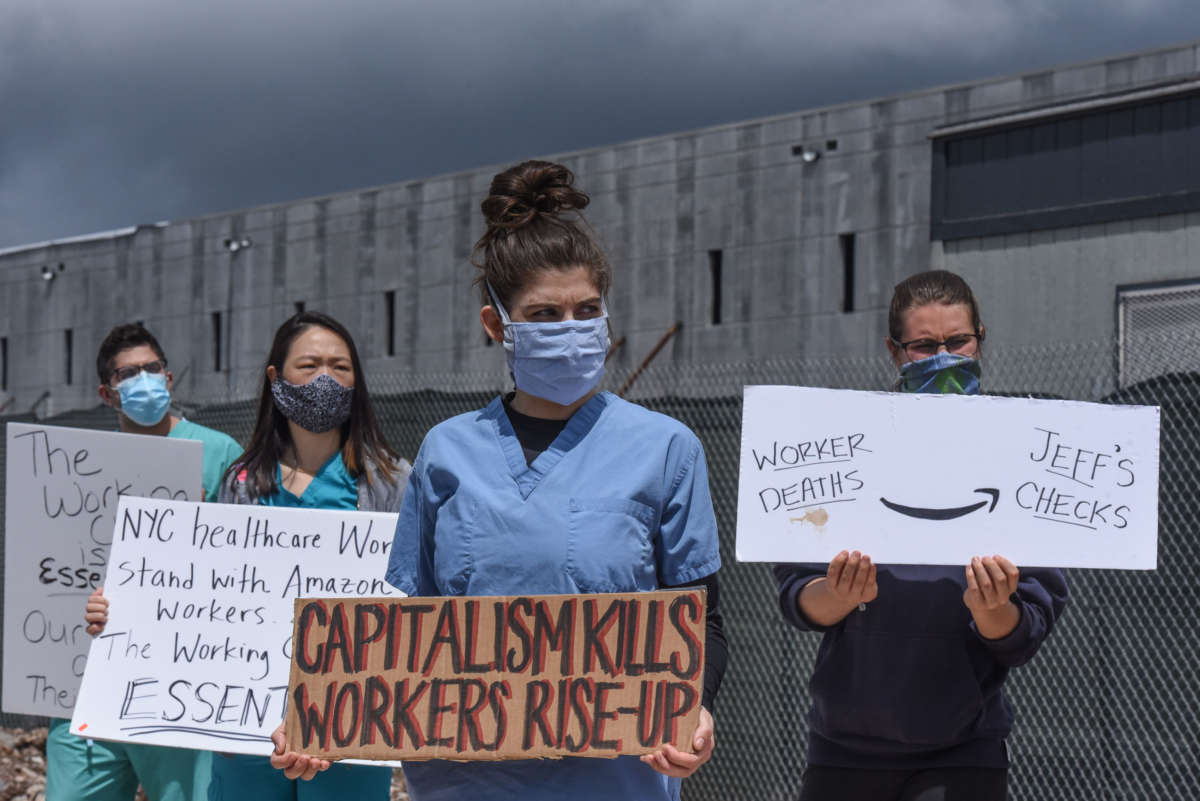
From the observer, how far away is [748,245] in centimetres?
2594

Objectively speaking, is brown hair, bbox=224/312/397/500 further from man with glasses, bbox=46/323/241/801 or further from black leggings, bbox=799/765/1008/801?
black leggings, bbox=799/765/1008/801

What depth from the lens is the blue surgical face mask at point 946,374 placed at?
11.8 feet

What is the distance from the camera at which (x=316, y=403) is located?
14.6 feet

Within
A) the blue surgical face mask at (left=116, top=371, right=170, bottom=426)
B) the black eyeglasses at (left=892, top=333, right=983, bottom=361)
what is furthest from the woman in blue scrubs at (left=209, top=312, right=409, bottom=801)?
the black eyeglasses at (left=892, top=333, right=983, bottom=361)

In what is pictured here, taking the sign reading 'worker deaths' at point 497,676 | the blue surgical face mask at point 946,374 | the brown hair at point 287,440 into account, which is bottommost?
the sign reading 'worker deaths' at point 497,676

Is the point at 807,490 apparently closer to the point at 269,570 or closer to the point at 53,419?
the point at 269,570

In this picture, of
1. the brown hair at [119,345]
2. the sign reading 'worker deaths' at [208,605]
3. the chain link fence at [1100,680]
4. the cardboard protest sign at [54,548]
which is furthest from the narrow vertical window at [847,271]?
the sign reading 'worker deaths' at [208,605]

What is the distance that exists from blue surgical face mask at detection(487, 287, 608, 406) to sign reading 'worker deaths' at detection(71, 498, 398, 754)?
4.94 ft

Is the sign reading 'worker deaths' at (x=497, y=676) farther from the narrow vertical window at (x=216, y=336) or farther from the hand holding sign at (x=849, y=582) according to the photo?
the narrow vertical window at (x=216, y=336)

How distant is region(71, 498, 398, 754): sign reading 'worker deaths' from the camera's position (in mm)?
4281

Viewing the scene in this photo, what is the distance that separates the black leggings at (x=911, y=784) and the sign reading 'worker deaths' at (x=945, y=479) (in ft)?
1.76

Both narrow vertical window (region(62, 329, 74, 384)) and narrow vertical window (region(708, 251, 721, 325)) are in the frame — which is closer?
narrow vertical window (region(708, 251, 721, 325))

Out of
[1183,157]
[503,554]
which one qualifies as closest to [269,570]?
[503,554]

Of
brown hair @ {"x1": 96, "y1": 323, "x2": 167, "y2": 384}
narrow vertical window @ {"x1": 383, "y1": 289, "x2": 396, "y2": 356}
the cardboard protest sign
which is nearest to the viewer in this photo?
the cardboard protest sign
